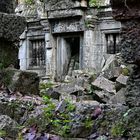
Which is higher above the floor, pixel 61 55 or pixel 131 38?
pixel 131 38

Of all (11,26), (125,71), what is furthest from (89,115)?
(125,71)

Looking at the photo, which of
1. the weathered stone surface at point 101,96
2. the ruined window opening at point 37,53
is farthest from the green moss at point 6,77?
the ruined window opening at point 37,53

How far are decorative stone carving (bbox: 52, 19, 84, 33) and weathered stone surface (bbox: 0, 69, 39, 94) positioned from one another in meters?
9.46

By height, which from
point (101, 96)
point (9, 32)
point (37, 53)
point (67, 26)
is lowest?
point (101, 96)

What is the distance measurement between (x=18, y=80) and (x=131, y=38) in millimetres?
2461

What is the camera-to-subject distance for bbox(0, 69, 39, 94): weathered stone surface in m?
5.77

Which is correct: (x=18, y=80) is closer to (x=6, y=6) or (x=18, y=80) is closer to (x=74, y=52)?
(x=6, y=6)

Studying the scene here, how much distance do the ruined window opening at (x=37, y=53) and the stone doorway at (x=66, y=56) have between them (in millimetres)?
1147

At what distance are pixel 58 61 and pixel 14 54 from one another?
32.0ft

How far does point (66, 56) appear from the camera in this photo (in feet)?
52.3

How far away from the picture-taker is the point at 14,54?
20.8ft

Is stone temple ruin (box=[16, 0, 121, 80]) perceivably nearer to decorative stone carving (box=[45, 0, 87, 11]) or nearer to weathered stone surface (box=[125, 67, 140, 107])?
decorative stone carving (box=[45, 0, 87, 11])

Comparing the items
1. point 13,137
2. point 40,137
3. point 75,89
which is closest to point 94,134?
point 40,137

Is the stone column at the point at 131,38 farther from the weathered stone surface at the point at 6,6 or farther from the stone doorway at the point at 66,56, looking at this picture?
the stone doorway at the point at 66,56
